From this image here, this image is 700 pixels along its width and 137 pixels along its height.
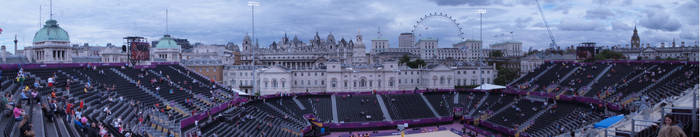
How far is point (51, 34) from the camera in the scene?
38.0m

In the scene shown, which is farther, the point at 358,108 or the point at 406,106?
the point at 406,106

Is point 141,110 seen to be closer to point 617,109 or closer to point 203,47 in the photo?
point 617,109

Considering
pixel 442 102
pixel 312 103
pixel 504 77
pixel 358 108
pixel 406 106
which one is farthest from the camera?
pixel 504 77

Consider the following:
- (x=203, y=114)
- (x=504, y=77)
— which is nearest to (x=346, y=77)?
(x=504, y=77)

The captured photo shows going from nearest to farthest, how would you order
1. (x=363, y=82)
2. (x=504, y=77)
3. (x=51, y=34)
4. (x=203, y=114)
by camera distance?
1. (x=203, y=114)
2. (x=51, y=34)
3. (x=363, y=82)
4. (x=504, y=77)

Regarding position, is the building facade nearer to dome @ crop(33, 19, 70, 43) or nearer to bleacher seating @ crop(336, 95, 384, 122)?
bleacher seating @ crop(336, 95, 384, 122)

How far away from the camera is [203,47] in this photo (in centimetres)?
12425

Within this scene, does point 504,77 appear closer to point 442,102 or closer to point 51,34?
point 442,102

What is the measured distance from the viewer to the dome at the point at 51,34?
3794cm

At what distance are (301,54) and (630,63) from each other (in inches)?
3739

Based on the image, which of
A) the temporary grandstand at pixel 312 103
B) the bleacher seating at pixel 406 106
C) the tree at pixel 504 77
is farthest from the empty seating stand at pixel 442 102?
the tree at pixel 504 77

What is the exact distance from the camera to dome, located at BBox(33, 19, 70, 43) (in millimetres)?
37938

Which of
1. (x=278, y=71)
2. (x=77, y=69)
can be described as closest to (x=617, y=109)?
(x=77, y=69)

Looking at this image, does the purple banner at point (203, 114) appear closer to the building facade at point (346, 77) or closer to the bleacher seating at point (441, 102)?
the bleacher seating at point (441, 102)
